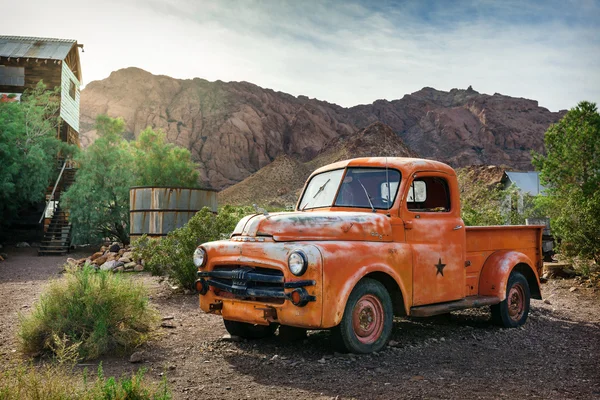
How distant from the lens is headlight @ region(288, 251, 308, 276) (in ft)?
17.0

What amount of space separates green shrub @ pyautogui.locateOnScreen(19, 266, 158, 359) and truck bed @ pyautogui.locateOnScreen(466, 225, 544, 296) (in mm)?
4305

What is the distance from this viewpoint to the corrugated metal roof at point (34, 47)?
33906 mm

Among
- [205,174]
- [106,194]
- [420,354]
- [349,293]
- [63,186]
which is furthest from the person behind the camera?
[205,174]

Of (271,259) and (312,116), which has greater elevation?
(312,116)

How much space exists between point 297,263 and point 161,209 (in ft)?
48.1

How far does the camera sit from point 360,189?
257 inches

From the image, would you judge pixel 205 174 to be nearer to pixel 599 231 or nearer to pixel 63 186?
pixel 63 186

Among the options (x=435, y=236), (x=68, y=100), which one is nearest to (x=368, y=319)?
(x=435, y=236)

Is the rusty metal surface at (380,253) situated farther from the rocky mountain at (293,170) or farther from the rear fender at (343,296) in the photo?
the rocky mountain at (293,170)

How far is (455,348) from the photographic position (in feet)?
20.8

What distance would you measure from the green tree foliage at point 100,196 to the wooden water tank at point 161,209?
17.8ft

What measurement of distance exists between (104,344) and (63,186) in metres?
25.1

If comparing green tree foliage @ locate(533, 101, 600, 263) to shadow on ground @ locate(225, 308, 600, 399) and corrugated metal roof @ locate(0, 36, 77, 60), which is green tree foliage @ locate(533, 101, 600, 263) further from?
corrugated metal roof @ locate(0, 36, 77, 60)

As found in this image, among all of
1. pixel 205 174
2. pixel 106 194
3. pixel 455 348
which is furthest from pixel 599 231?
pixel 205 174
